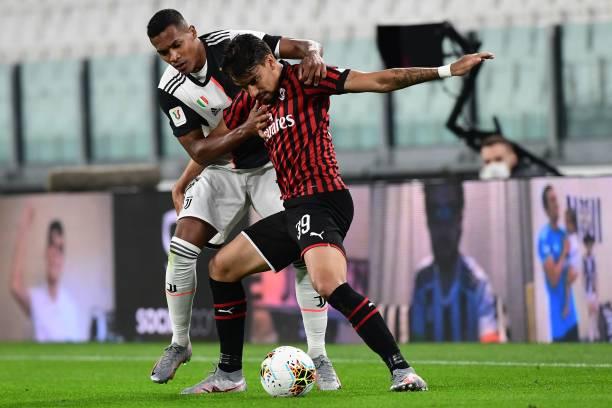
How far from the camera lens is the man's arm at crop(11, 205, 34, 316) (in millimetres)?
12727

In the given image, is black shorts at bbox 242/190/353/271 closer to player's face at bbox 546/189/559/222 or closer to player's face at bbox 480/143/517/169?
player's face at bbox 546/189/559/222

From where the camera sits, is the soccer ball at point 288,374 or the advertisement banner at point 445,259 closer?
the soccer ball at point 288,374

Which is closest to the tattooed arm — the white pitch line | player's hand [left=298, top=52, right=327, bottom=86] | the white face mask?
player's hand [left=298, top=52, right=327, bottom=86]

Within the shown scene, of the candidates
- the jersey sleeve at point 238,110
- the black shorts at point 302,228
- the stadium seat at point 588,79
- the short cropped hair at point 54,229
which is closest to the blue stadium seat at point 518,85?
the stadium seat at point 588,79

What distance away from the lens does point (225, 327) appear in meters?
7.09

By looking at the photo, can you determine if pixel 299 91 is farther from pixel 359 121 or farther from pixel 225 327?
pixel 359 121

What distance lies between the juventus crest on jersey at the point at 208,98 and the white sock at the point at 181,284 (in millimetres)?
552

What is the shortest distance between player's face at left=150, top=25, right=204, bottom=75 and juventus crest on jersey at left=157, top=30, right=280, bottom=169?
11cm

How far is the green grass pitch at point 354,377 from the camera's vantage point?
6281 millimetres

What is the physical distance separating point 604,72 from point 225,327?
955 centimetres

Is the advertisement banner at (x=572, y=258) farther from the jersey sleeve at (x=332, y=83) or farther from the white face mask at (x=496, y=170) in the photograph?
the jersey sleeve at (x=332, y=83)

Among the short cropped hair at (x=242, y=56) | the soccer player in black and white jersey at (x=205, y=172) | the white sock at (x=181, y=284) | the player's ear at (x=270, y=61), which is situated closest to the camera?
the short cropped hair at (x=242, y=56)

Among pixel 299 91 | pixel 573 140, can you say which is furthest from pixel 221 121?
pixel 573 140

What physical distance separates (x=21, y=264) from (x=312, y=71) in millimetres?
6921
